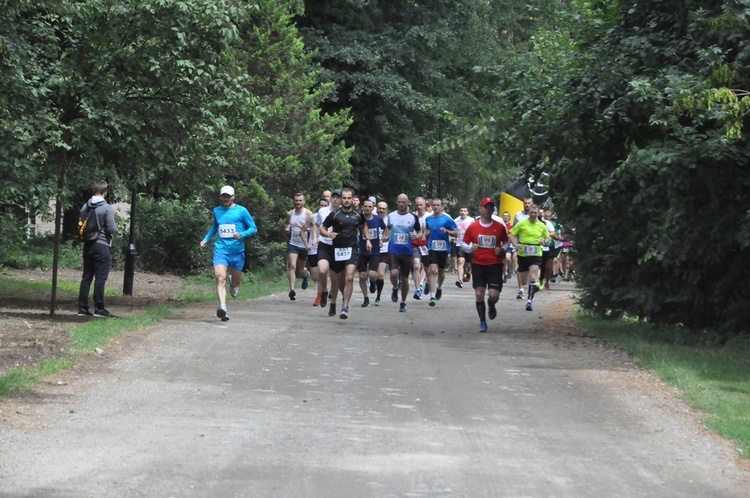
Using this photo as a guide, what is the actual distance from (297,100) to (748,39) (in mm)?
16505

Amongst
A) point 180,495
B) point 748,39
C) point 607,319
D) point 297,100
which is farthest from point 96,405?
point 297,100

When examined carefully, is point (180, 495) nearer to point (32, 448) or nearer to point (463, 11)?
point (32, 448)

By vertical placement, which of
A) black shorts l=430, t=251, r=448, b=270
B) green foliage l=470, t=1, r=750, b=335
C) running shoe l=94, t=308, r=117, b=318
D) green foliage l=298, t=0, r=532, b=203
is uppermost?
green foliage l=298, t=0, r=532, b=203

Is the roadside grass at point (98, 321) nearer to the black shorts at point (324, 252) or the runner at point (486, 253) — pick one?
the black shorts at point (324, 252)

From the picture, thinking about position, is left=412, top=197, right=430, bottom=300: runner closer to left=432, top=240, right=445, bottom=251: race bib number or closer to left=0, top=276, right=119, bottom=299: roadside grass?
left=432, top=240, right=445, bottom=251: race bib number

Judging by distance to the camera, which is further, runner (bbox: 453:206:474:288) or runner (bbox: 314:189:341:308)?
runner (bbox: 453:206:474:288)

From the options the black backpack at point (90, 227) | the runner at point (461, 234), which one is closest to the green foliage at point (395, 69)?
the runner at point (461, 234)

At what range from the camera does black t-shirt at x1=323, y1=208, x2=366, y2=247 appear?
58.9 feet

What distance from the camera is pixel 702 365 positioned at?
13133 millimetres

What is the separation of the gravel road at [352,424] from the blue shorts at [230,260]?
84.3 inches

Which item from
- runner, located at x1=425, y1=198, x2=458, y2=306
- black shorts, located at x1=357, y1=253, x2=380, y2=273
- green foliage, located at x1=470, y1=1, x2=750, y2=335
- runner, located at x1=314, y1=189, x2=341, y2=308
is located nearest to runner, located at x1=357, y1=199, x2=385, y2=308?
black shorts, located at x1=357, y1=253, x2=380, y2=273

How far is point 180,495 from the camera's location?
671 cm

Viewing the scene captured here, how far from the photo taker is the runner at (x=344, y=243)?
17922 mm

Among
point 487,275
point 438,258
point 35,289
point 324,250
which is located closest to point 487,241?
point 487,275
